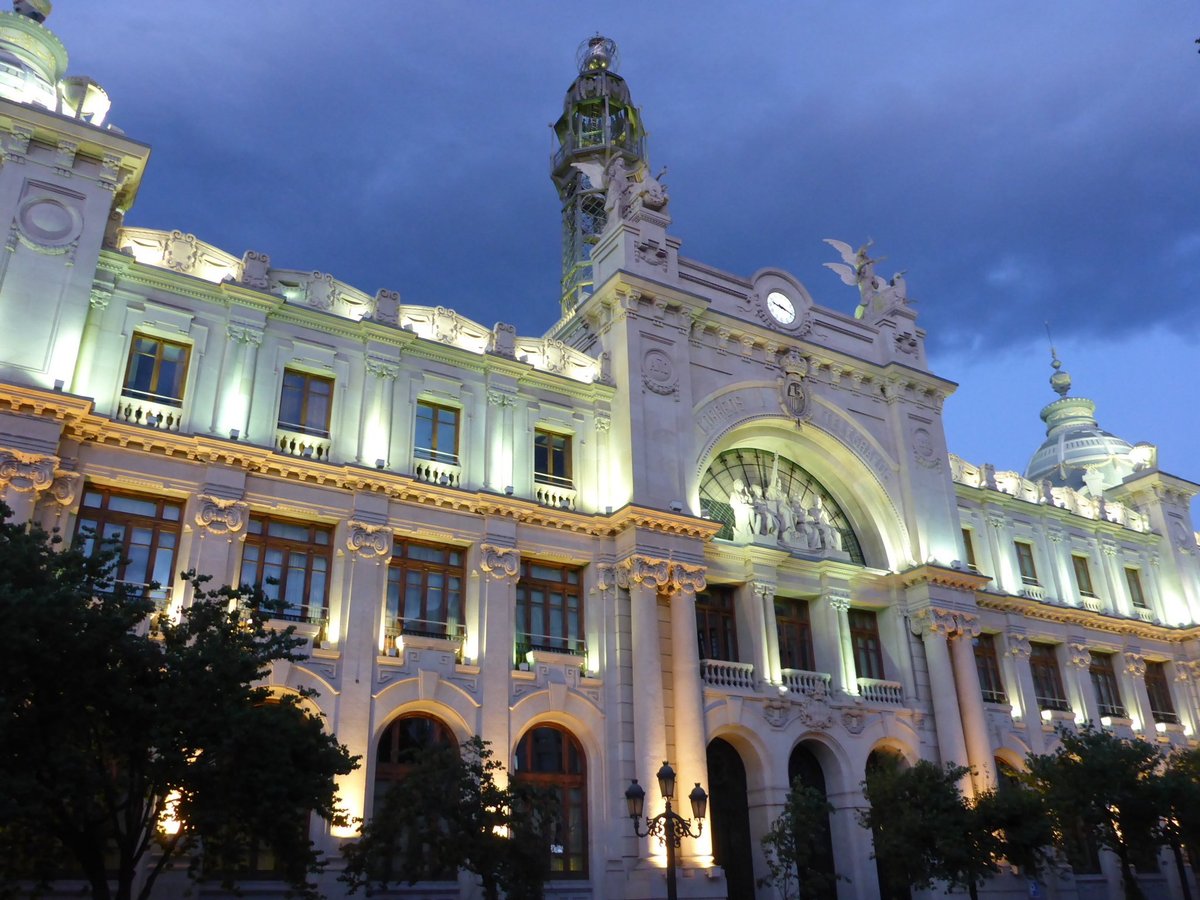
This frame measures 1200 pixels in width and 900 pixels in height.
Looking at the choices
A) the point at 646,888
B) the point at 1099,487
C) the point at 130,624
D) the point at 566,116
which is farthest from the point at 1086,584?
the point at 130,624

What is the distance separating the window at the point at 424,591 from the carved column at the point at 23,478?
28.4 ft

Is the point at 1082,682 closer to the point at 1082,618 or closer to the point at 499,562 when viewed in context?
the point at 1082,618

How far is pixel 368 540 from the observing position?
2702 centimetres

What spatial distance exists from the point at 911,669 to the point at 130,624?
2682 centimetres

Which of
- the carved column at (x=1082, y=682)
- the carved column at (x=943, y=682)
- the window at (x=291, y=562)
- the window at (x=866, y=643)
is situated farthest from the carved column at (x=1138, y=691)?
the window at (x=291, y=562)

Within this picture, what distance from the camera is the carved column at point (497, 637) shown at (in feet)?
88.1

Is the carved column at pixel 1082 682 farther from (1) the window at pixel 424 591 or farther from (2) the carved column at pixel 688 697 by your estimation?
(1) the window at pixel 424 591

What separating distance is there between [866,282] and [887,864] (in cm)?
2340

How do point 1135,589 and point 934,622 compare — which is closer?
point 934,622

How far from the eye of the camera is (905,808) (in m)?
28.7

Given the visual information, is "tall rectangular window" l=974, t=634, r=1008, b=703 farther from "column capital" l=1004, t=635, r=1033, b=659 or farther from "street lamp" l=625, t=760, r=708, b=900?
"street lamp" l=625, t=760, r=708, b=900

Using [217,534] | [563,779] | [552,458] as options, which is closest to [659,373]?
[552,458]

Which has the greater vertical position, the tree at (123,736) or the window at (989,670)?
the window at (989,670)

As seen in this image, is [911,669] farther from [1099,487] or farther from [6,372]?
[6,372]
